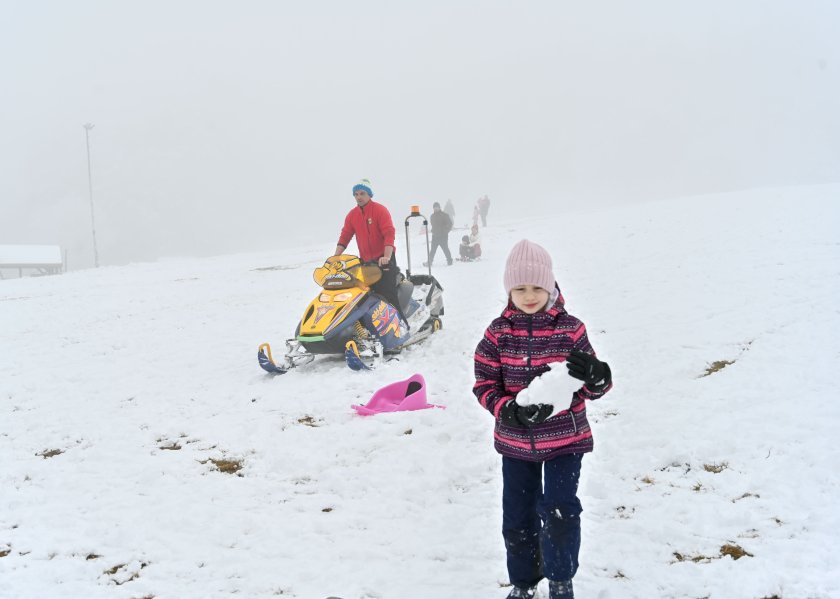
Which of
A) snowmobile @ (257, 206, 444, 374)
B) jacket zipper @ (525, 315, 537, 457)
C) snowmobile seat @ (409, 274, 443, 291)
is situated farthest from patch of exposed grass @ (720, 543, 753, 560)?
snowmobile seat @ (409, 274, 443, 291)

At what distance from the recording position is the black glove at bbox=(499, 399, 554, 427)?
2.72m

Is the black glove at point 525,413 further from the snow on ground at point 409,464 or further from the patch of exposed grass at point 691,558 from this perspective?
the patch of exposed grass at point 691,558

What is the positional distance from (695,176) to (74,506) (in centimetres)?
10026

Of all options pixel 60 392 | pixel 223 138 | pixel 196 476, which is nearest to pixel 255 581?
pixel 196 476

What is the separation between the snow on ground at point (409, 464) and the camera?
11.1 ft

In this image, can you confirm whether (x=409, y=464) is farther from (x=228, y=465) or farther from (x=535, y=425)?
(x=535, y=425)

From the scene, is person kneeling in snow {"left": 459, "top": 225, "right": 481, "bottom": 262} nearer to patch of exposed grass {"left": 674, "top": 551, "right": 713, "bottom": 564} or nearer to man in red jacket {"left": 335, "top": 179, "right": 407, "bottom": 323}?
man in red jacket {"left": 335, "top": 179, "right": 407, "bottom": 323}

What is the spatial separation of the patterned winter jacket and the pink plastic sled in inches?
128

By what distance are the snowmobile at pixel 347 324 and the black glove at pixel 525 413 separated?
4.88 metres

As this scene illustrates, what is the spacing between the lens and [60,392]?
775cm

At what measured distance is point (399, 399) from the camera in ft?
21.6

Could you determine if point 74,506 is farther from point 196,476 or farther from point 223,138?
point 223,138

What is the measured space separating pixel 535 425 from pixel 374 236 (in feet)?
20.0

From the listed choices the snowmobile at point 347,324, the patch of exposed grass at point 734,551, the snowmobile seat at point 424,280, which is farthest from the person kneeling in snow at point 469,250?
the patch of exposed grass at point 734,551
